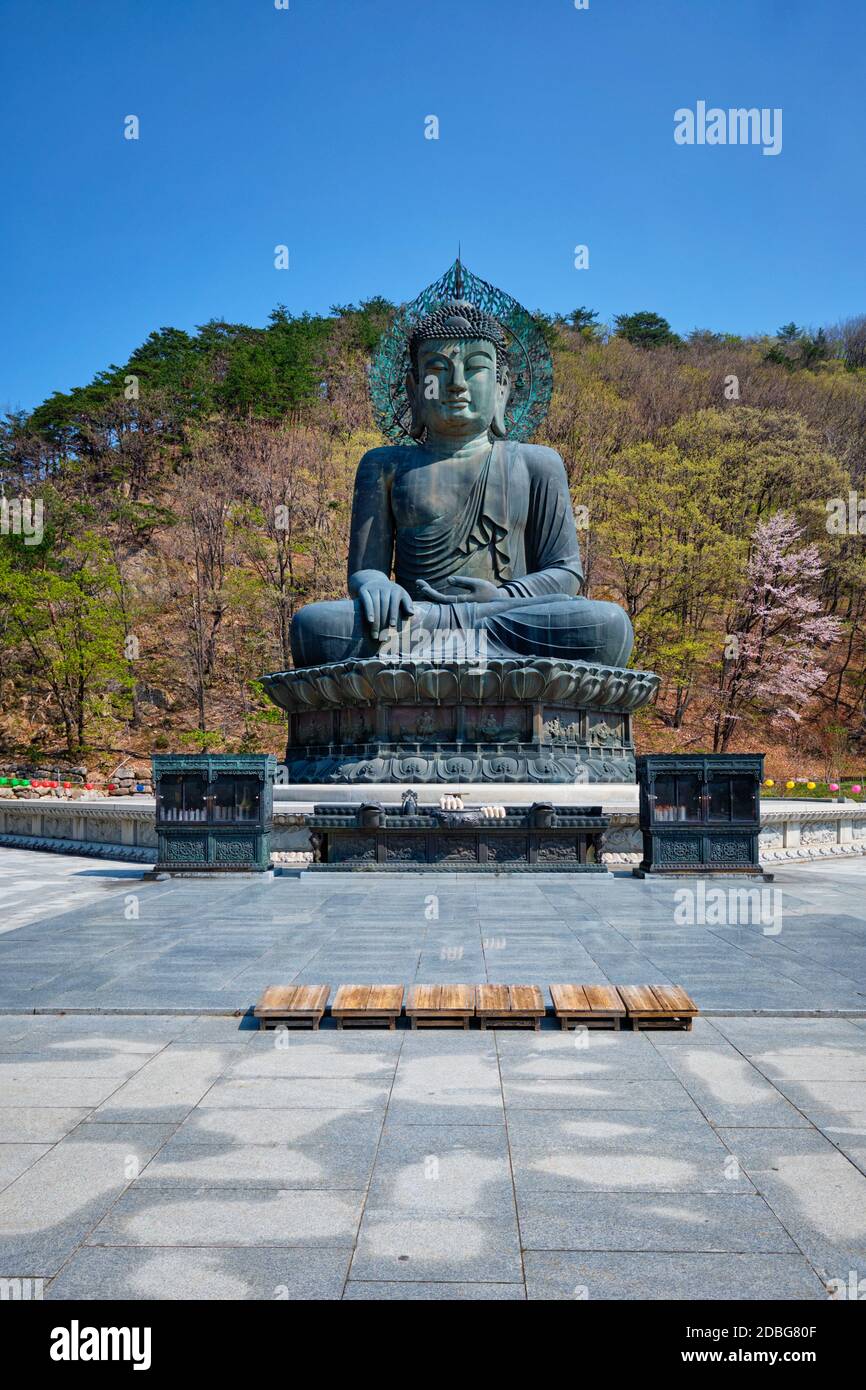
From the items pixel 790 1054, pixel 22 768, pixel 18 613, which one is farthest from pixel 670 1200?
pixel 18 613

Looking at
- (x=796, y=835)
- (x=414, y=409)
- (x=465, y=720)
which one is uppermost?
(x=414, y=409)

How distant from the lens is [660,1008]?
184 inches

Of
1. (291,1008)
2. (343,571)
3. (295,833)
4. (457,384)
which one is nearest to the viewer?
(291,1008)

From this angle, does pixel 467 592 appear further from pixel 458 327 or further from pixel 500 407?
pixel 458 327

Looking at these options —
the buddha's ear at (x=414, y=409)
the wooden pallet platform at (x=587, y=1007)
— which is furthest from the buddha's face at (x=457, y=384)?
the wooden pallet platform at (x=587, y=1007)

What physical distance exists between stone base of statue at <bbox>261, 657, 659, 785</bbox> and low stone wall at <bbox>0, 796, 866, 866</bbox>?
1.46 m

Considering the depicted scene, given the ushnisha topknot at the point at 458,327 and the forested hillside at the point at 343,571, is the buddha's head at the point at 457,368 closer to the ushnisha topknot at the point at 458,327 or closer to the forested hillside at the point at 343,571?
the ushnisha topknot at the point at 458,327

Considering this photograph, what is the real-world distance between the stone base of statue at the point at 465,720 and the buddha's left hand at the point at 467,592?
6.67 ft

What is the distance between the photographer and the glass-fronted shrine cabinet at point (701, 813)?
1073 centimetres

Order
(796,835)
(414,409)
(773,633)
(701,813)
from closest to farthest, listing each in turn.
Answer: (701,813), (796,835), (414,409), (773,633)

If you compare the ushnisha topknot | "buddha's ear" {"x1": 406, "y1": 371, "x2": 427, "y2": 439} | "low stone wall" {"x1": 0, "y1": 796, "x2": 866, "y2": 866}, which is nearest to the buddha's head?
the ushnisha topknot

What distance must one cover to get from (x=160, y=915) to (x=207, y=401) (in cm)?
3939

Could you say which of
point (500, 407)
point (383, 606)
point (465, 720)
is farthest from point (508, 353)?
point (465, 720)

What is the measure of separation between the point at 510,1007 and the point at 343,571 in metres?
27.1
